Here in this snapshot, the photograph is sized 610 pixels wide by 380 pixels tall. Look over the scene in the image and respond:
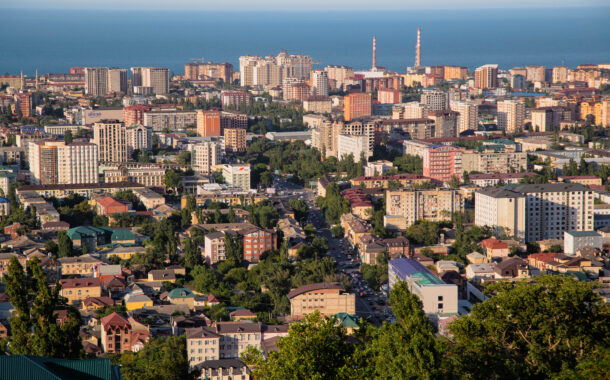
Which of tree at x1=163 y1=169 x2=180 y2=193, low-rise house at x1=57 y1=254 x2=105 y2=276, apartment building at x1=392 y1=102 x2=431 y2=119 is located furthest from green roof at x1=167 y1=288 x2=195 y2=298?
apartment building at x1=392 y1=102 x2=431 y2=119

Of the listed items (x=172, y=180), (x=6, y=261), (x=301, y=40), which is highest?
(x=301, y=40)

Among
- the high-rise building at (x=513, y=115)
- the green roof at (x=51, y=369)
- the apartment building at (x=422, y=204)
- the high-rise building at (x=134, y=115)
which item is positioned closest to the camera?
the green roof at (x=51, y=369)

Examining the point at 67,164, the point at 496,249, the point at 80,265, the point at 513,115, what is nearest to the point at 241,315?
the point at 80,265

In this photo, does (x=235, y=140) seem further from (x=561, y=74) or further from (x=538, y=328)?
(x=561, y=74)

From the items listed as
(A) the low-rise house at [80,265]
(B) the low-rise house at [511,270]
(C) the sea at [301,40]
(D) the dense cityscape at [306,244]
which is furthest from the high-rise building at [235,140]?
(C) the sea at [301,40]

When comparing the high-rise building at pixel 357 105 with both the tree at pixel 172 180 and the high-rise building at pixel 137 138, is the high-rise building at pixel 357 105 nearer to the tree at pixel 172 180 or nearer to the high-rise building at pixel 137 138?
the high-rise building at pixel 137 138

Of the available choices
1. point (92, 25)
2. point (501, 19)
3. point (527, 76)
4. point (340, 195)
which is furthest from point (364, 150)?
point (501, 19)

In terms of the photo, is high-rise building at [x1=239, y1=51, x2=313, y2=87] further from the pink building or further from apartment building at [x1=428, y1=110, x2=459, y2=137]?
the pink building
